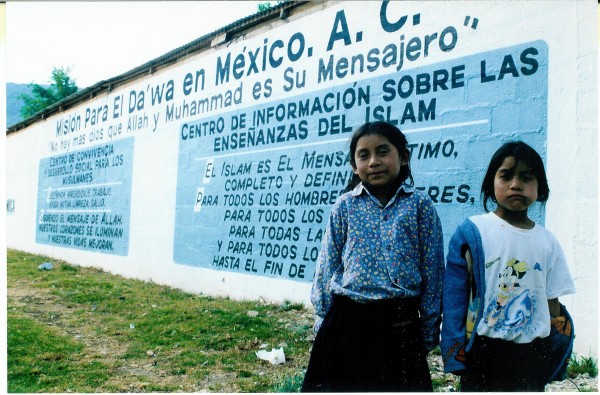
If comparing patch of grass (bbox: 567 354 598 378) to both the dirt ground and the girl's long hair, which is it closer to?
the dirt ground

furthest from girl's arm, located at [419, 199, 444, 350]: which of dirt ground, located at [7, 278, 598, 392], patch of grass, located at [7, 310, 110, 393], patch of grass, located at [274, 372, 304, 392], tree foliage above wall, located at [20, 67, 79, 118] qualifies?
tree foliage above wall, located at [20, 67, 79, 118]

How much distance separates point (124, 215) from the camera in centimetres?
802

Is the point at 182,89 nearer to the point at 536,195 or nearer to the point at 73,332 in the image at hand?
the point at 73,332

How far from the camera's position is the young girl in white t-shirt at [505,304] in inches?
86.2

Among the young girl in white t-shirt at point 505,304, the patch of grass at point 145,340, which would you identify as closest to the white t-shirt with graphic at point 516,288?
the young girl in white t-shirt at point 505,304

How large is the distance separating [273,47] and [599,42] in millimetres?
3062

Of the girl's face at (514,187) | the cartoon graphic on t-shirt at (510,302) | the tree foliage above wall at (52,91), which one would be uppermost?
the tree foliage above wall at (52,91)

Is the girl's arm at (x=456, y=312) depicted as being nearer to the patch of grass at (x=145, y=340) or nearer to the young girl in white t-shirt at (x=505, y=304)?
the young girl in white t-shirt at (x=505, y=304)

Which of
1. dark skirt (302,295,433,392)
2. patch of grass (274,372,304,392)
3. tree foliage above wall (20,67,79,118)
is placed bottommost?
patch of grass (274,372,304,392)

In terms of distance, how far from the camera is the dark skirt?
2164 millimetres

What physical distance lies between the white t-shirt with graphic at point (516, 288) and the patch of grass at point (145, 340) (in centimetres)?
172

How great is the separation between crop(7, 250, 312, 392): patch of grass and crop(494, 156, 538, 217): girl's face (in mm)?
1920

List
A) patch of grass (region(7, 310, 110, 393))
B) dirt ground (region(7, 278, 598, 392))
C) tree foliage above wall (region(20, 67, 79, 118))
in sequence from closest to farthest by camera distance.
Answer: dirt ground (region(7, 278, 598, 392))
patch of grass (region(7, 310, 110, 393))
tree foliage above wall (region(20, 67, 79, 118))

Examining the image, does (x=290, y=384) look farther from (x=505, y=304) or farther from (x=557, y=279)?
(x=557, y=279)
